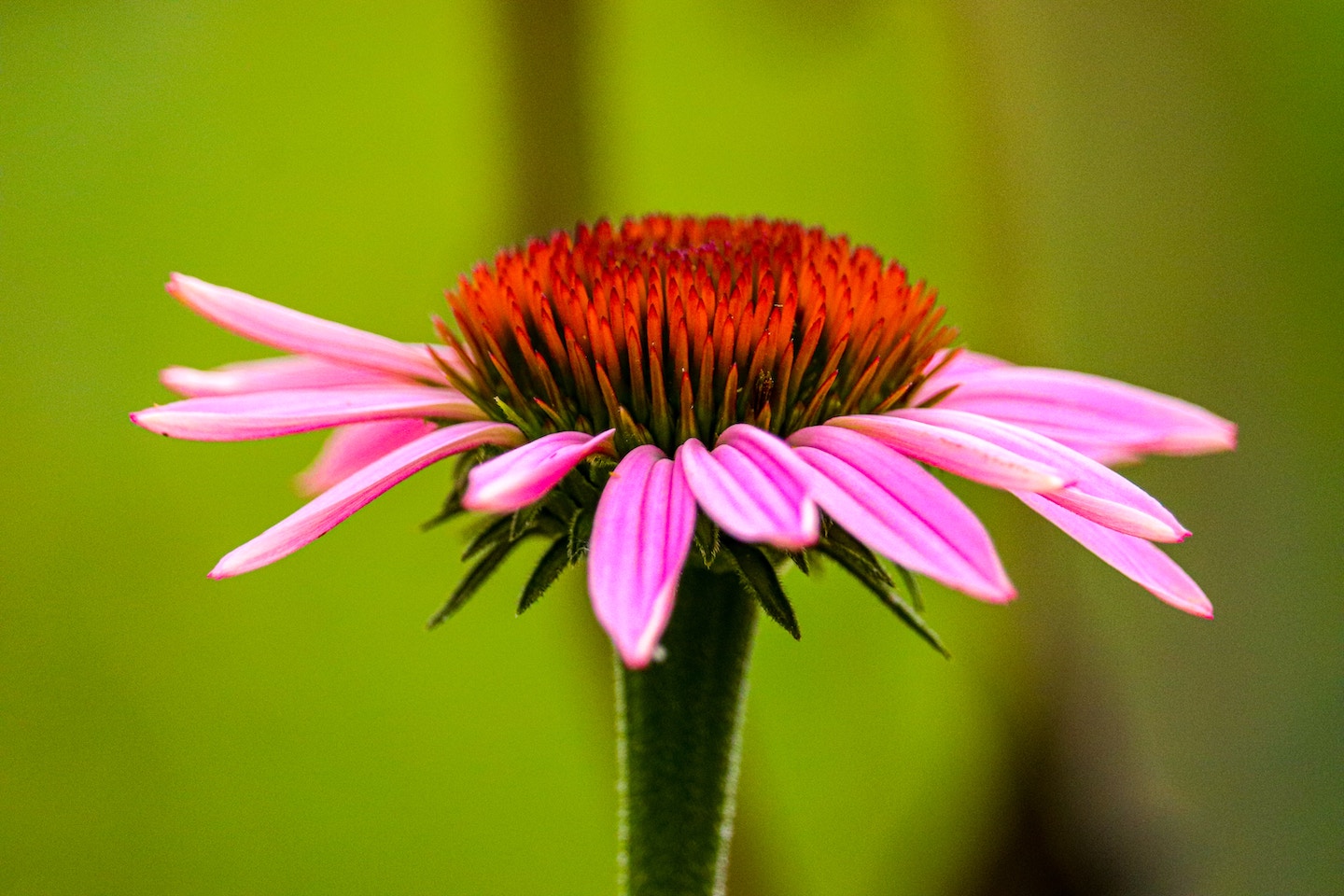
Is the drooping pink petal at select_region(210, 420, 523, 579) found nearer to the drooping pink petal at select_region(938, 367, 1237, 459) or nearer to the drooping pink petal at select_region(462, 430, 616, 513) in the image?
the drooping pink petal at select_region(462, 430, 616, 513)

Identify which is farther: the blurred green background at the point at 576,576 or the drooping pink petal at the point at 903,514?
the blurred green background at the point at 576,576

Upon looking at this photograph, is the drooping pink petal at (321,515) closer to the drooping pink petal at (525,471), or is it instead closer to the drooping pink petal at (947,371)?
the drooping pink petal at (525,471)

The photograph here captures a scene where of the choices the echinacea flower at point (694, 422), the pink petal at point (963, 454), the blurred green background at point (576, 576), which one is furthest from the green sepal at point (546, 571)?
the blurred green background at point (576, 576)

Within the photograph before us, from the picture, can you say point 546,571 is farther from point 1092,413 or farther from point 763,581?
point 1092,413

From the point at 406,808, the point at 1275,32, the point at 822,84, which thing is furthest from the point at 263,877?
the point at 1275,32

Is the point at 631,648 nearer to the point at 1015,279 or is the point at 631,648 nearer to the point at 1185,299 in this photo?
the point at 1015,279

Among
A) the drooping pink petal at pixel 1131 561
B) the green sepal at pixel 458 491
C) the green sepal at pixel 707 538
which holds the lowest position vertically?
the drooping pink petal at pixel 1131 561

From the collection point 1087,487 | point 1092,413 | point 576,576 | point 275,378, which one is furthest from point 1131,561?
point 576,576

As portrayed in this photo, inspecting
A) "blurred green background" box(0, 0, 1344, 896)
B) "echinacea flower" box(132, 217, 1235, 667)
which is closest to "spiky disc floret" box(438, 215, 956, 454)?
"echinacea flower" box(132, 217, 1235, 667)

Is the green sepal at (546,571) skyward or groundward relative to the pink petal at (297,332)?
groundward
